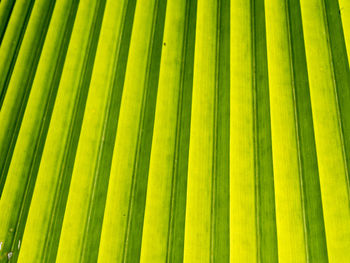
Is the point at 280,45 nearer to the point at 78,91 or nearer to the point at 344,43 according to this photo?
the point at 344,43

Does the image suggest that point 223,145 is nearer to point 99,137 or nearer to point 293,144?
point 293,144

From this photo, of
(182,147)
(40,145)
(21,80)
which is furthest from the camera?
(21,80)

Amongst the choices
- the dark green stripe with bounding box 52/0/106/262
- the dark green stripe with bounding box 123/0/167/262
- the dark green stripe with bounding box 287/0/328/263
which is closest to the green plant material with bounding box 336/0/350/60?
the dark green stripe with bounding box 287/0/328/263

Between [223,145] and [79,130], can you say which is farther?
[79,130]

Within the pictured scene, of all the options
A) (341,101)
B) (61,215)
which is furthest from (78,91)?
(341,101)

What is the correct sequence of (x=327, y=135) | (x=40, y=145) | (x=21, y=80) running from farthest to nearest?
(x=21, y=80) < (x=40, y=145) < (x=327, y=135)

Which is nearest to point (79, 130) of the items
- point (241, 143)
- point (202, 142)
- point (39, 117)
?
point (39, 117)
